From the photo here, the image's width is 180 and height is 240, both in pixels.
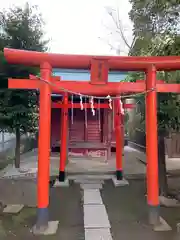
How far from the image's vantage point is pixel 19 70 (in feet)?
30.7

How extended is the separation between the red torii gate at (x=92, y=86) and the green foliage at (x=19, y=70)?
4460 mm

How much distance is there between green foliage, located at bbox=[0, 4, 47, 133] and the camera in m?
9.32

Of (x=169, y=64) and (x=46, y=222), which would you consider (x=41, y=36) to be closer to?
(x=169, y=64)

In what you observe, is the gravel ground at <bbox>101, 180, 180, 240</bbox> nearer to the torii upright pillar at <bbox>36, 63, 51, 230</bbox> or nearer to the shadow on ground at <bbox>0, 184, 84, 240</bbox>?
the shadow on ground at <bbox>0, 184, 84, 240</bbox>

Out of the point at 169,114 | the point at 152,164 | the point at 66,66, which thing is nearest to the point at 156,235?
the point at 152,164

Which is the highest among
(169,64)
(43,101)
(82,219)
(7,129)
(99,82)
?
(169,64)

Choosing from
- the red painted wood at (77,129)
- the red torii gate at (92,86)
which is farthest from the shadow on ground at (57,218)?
the red painted wood at (77,129)

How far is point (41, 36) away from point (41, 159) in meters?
7.19

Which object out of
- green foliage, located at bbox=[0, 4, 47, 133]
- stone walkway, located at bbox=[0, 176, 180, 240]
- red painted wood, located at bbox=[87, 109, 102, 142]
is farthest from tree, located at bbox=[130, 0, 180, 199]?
red painted wood, located at bbox=[87, 109, 102, 142]

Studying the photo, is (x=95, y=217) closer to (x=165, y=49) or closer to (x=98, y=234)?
(x=98, y=234)

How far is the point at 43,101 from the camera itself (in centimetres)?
498

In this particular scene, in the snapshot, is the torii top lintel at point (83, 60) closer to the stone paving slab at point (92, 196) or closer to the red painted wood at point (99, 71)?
the red painted wood at point (99, 71)

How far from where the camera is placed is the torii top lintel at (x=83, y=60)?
15.9 ft

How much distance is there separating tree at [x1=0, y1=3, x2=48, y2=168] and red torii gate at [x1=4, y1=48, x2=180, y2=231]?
4.47 m
